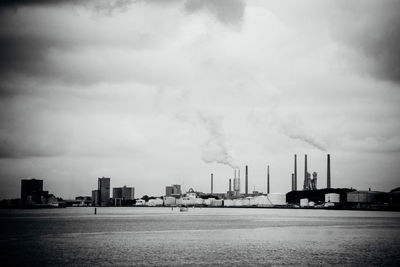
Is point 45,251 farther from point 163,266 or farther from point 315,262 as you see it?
point 315,262

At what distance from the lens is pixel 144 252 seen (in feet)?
179

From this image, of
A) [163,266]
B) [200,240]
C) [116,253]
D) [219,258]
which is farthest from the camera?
[200,240]

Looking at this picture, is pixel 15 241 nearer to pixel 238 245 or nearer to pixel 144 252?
pixel 144 252

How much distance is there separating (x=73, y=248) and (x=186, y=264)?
17.9 metres

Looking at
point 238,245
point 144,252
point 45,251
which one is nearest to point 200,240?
point 238,245

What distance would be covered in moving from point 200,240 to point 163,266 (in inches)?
997

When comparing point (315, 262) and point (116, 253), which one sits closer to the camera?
→ point (315, 262)

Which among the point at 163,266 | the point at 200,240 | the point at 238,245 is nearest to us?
the point at 163,266

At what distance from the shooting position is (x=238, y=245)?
62375 millimetres

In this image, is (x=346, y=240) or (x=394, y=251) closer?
(x=394, y=251)

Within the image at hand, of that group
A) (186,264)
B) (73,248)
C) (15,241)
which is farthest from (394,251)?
(15,241)

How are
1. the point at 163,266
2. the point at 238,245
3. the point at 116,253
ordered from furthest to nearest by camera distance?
the point at 238,245 < the point at 116,253 < the point at 163,266

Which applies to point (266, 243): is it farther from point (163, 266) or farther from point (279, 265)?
point (163, 266)

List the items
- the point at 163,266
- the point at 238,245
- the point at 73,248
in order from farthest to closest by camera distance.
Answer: the point at 238,245
the point at 73,248
the point at 163,266
